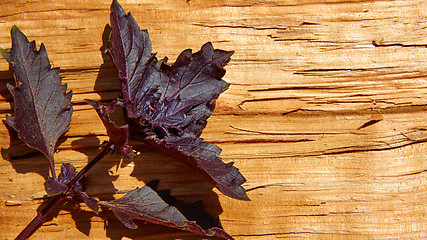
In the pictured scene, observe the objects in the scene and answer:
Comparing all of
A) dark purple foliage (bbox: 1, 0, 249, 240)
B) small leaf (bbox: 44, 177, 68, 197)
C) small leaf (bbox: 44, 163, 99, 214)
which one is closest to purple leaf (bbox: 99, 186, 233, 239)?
dark purple foliage (bbox: 1, 0, 249, 240)

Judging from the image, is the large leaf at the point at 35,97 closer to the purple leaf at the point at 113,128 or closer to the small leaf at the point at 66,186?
the small leaf at the point at 66,186

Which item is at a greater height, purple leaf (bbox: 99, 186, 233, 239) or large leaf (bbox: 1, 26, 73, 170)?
large leaf (bbox: 1, 26, 73, 170)

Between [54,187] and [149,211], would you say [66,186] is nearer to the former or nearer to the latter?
[54,187]

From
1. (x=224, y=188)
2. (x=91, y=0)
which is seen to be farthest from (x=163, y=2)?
(x=224, y=188)

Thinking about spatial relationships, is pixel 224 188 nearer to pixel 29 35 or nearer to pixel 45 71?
pixel 45 71

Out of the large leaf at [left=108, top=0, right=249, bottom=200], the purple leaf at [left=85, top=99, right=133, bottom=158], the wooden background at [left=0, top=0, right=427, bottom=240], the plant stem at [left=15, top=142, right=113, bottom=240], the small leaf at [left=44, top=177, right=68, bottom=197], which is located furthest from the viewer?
the wooden background at [left=0, top=0, right=427, bottom=240]

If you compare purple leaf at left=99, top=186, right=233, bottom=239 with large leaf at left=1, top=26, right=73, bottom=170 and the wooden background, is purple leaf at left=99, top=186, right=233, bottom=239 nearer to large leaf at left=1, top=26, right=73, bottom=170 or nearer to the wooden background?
the wooden background
